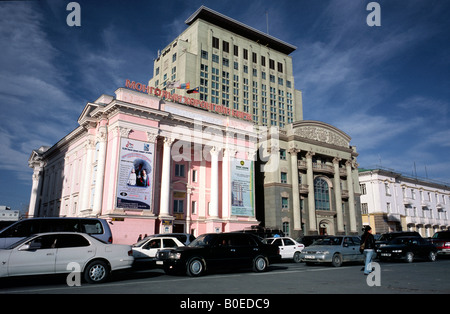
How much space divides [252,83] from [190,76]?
52.2 ft

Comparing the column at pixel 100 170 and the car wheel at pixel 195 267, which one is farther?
the column at pixel 100 170

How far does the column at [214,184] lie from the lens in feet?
109

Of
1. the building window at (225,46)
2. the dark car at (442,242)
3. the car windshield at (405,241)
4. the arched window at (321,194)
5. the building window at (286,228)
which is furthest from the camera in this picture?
the building window at (225,46)

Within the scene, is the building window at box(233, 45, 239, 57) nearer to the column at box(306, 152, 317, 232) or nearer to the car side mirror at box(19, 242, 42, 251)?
the column at box(306, 152, 317, 232)

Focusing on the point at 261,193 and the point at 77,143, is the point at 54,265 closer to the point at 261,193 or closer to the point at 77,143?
the point at 77,143

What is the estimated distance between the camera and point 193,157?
116ft

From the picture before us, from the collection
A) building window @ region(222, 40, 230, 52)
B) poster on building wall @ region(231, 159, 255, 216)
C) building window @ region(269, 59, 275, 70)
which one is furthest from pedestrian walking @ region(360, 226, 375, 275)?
building window @ region(269, 59, 275, 70)

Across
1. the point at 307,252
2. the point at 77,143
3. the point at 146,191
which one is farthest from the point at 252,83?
the point at 307,252

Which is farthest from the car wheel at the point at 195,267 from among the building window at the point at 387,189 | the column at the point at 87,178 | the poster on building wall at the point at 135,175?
the building window at the point at 387,189

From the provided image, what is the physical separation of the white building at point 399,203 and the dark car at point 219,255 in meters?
46.1

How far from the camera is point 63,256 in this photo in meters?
10.2

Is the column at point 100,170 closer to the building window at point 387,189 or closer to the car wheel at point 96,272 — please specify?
the car wheel at point 96,272

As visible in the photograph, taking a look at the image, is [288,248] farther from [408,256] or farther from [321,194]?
[321,194]

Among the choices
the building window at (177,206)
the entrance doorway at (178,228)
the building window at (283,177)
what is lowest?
the entrance doorway at (178,228)
